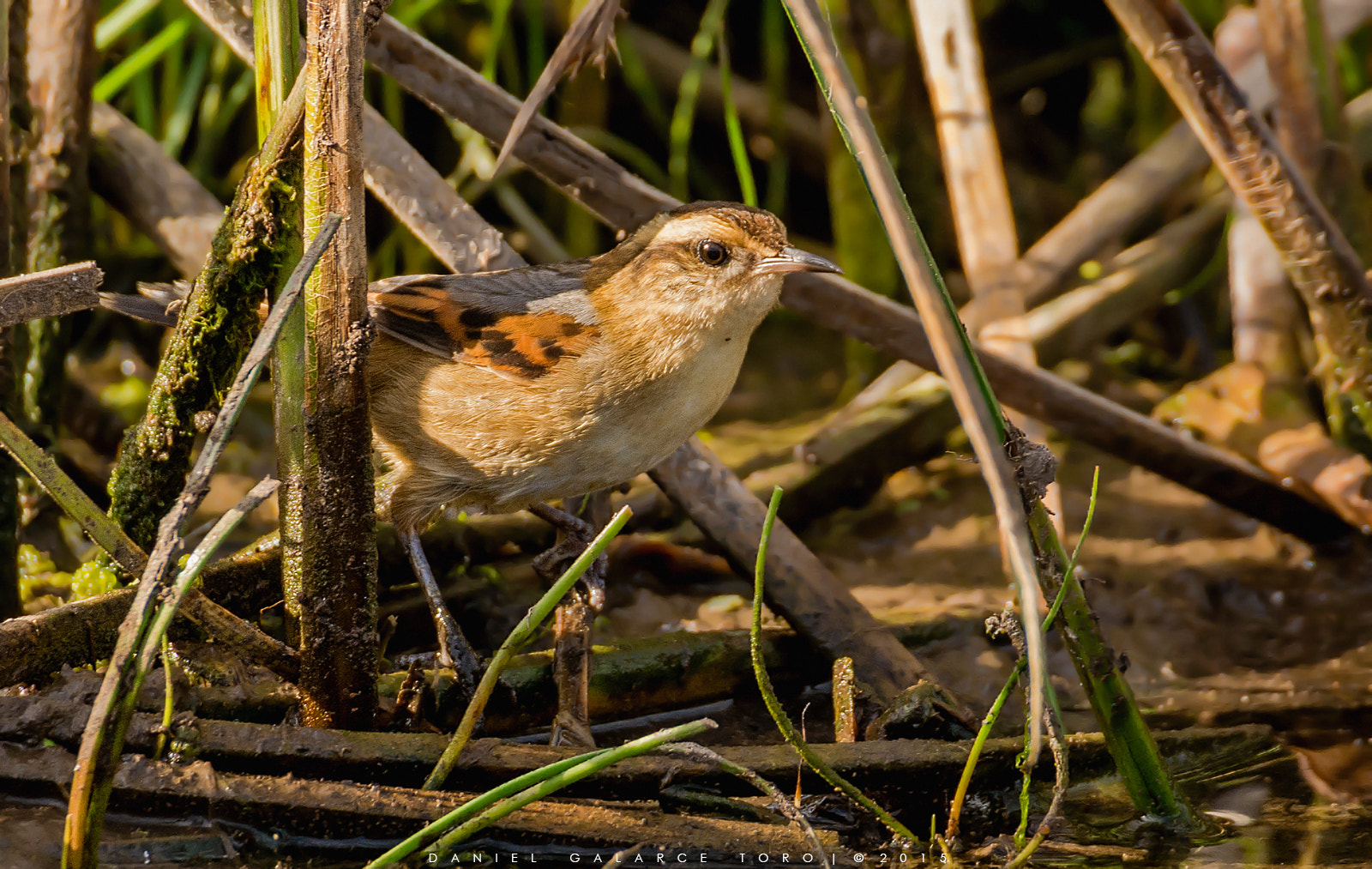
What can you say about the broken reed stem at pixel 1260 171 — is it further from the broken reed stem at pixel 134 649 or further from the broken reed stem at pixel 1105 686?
the broken reed stem at pixel 134 649

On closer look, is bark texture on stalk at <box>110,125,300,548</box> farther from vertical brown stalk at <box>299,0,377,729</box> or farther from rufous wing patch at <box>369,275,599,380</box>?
rufous wing patch at <box>369,275,599,380</box>

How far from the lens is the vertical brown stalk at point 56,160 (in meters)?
4.05

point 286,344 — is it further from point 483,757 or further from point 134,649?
point 483,757

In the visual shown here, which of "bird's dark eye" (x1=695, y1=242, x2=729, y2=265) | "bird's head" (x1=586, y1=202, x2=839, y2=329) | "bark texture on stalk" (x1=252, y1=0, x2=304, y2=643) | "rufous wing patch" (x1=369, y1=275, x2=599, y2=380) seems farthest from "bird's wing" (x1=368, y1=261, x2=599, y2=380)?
"bark texture on stalk" (x1=252, y1=0, x2=304, y2=643)

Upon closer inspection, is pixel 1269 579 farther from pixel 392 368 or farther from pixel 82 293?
pixel 82 293

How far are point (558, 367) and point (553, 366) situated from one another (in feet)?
0.07

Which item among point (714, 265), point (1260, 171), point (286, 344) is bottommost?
point (286, 344)

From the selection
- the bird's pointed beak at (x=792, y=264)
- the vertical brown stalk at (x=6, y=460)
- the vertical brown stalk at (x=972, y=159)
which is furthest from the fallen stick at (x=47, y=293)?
the vertical brown stalk at (x=972, y=159)

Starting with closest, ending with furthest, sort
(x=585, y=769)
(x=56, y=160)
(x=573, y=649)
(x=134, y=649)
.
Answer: (x=134, y=649) → (x=585, y=769) → (x=573, y=649) → (x=56, y=160)

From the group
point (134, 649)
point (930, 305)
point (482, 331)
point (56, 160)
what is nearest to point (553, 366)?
point (482, 331)

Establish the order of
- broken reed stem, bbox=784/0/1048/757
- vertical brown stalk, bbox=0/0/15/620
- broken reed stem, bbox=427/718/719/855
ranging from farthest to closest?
vertical brown stalk, bbox=0/0/15/620
broken reed stem, bbox=427/718/719/855
broken reed stem, bbox=784/0/1048/757

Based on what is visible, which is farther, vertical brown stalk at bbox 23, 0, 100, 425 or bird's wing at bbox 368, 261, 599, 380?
vertical brown stalk at bbox 23, 0, 100, 425

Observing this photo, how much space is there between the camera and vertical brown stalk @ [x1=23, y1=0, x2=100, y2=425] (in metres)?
4.05

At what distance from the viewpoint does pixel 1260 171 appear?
12.1 ft
